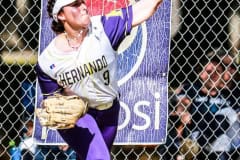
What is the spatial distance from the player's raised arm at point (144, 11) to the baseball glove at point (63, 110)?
19.0 inches

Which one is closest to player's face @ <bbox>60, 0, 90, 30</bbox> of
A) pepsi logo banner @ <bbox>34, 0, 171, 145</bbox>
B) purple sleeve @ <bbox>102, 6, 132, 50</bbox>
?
purple sleeve @ <bbox>102, 6, 132, 50</bbox>

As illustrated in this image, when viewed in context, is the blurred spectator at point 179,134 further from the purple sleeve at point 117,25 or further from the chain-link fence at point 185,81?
the purple sleeve at point 117,25

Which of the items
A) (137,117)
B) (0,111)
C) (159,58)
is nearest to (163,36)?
(159,58)

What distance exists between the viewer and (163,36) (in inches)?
187

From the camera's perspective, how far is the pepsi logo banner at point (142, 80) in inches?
186

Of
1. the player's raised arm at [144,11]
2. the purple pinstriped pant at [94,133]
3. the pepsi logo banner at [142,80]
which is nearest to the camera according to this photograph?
the purple pinstriped pant at [94,133]

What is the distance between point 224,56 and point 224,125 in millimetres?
413

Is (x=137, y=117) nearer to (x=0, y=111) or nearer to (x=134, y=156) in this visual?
(x=134, y=156)

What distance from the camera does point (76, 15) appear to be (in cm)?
409

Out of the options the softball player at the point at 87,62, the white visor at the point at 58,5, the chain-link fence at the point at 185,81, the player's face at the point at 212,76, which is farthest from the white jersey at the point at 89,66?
the player's face at the point at 212,76

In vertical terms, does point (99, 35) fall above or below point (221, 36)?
above

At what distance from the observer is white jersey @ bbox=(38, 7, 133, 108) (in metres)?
4.08

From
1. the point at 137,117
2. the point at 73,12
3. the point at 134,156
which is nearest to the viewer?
the point at 73,12

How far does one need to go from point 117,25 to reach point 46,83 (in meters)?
0.45
